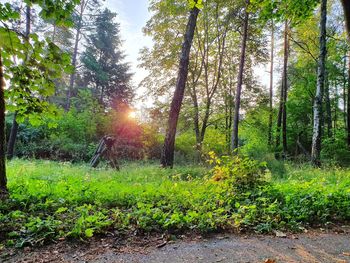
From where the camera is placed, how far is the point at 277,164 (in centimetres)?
1077

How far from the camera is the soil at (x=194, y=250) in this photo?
9.64 ft

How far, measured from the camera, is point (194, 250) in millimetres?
3211

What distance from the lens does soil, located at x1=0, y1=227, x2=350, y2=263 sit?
294 cm

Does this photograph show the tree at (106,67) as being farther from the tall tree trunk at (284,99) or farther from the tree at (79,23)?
the tall tree trunk at (284,99)

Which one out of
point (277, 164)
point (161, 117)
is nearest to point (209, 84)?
point (161, 117)

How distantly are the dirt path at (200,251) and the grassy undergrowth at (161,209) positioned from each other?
21cm

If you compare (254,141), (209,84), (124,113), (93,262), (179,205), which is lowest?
(93,262)

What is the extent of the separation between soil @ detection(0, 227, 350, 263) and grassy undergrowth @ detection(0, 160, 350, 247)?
180mm

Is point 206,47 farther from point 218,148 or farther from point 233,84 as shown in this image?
point 218,148

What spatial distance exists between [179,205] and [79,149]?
11.9 metres

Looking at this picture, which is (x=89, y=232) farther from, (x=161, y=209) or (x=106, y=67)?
(x=106, y=67)

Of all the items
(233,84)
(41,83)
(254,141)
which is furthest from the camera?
(254,141)

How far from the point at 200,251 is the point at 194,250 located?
75 mm

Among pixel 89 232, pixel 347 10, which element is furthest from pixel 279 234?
pixel 347 10
